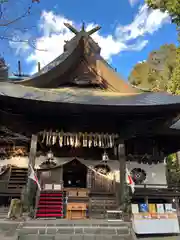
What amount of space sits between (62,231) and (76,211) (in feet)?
7.90

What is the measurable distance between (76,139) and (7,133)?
3.02m

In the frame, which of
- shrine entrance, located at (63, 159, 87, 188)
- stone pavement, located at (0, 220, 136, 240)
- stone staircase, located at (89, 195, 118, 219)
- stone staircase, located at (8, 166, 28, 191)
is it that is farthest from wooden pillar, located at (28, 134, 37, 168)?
shrine entrance, located at (63, 159, 87, 188)

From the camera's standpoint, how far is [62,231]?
643 cm

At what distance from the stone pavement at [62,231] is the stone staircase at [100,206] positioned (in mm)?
1638

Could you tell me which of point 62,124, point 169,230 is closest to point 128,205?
point 169,230

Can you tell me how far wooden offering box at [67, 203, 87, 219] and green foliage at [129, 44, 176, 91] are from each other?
19.2 meters

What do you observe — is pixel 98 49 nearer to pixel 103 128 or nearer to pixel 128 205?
pixel 103 128

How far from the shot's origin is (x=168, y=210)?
27.3ft

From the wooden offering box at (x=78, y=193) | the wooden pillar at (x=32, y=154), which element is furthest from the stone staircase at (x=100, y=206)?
the wooden pillar at (x=32, y=154)

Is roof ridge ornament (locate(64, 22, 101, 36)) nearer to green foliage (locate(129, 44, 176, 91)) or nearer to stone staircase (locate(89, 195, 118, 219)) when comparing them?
stone staircase (locate(89, 195, 118, 219))

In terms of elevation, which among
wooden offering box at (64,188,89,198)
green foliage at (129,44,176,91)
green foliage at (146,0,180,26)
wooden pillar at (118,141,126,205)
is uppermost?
green foliage at (129,44,176,91)

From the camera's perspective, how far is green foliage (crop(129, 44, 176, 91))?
26953mm

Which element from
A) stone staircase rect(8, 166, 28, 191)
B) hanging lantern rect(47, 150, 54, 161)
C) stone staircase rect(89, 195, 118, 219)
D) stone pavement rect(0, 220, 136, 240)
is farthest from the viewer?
stone staircase rect(8, 166, 28, 191)

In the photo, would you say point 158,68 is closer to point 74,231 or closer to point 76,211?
point 76,211
